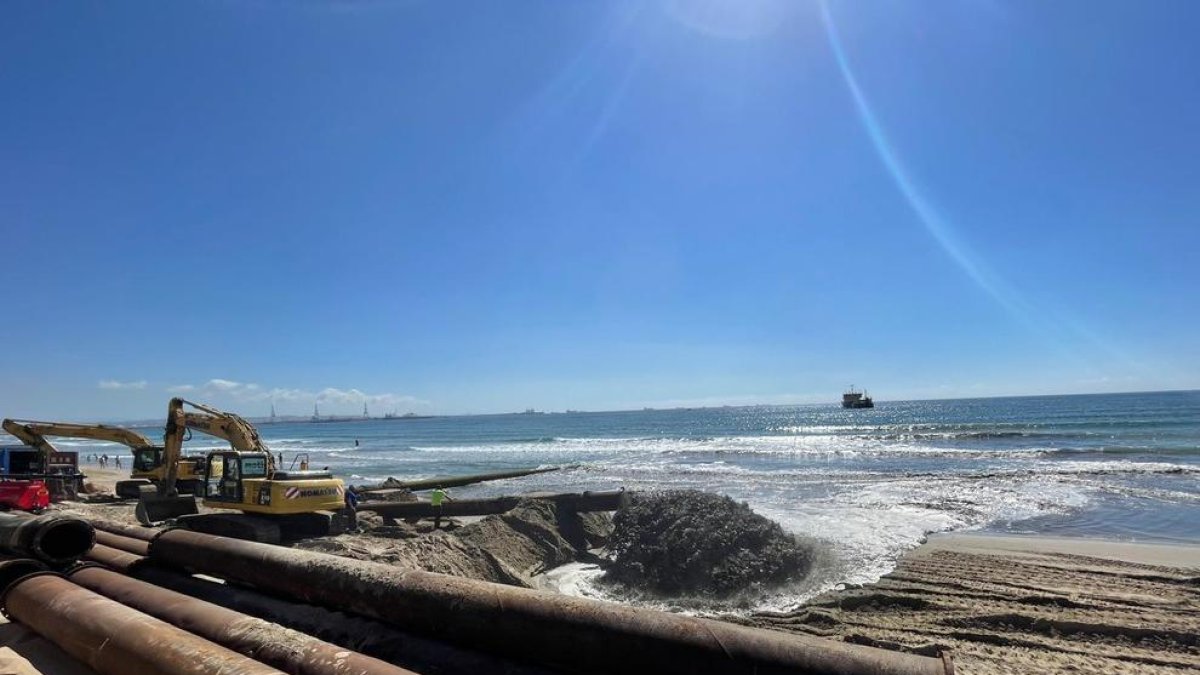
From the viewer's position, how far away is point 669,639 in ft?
12.2

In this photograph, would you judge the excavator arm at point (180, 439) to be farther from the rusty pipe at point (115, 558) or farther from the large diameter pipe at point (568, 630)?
the large diameter pipe at point (568, 630)

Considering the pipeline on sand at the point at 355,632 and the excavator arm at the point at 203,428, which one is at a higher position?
the excavator arm at the point at 203,428

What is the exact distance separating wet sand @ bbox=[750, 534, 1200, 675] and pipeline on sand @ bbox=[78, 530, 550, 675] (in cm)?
427

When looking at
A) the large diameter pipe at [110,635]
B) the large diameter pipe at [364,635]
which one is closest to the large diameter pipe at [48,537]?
the large diameter pipe at [110,635]

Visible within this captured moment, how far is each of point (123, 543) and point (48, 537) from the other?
4.02 ft

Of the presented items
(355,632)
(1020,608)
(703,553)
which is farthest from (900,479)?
(355,632)

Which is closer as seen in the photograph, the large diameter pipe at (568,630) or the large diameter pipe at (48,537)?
the large diameter pipe at (568,630)

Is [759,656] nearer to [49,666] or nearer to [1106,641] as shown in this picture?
[49,666]

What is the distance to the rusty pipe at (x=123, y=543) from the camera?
7.80m

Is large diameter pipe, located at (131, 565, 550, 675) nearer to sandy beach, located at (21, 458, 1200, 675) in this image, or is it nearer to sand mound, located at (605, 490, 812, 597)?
sandy beach, located at (21, 458, 1200, 675)

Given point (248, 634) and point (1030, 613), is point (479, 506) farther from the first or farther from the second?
point (248, 634)

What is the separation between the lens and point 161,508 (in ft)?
53.2

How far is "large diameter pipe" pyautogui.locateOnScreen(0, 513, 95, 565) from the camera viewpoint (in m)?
6.73

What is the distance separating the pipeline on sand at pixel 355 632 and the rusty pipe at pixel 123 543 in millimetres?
1367
